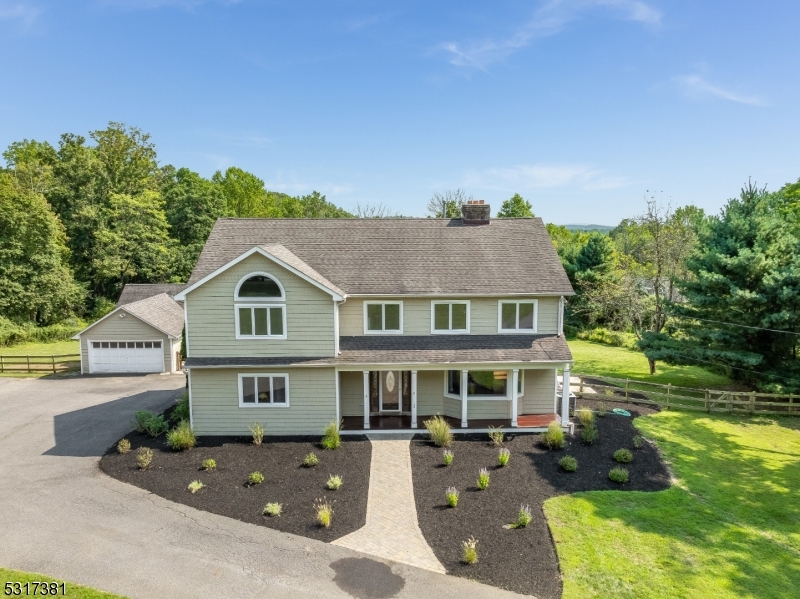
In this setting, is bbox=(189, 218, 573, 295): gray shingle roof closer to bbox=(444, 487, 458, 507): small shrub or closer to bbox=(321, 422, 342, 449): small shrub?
bbox=(321, 422, 342, 449): small shrub

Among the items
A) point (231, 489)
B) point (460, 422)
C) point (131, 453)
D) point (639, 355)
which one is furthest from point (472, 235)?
point (639, 355)

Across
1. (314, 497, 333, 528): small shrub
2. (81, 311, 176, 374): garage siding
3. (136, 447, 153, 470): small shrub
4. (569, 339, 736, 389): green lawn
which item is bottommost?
(569, 339, 736, 389): green lawn

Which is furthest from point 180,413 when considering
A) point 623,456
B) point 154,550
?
point 623,456

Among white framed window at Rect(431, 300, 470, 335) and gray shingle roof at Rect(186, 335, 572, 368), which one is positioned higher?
white framed window at Rect(431, 300, 470, 335)

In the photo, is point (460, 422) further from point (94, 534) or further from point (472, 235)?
point (94, 534)

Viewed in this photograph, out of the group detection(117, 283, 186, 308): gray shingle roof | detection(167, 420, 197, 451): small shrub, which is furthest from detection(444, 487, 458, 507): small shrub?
detection(117, 283, 186, 308): gray shingle roof
